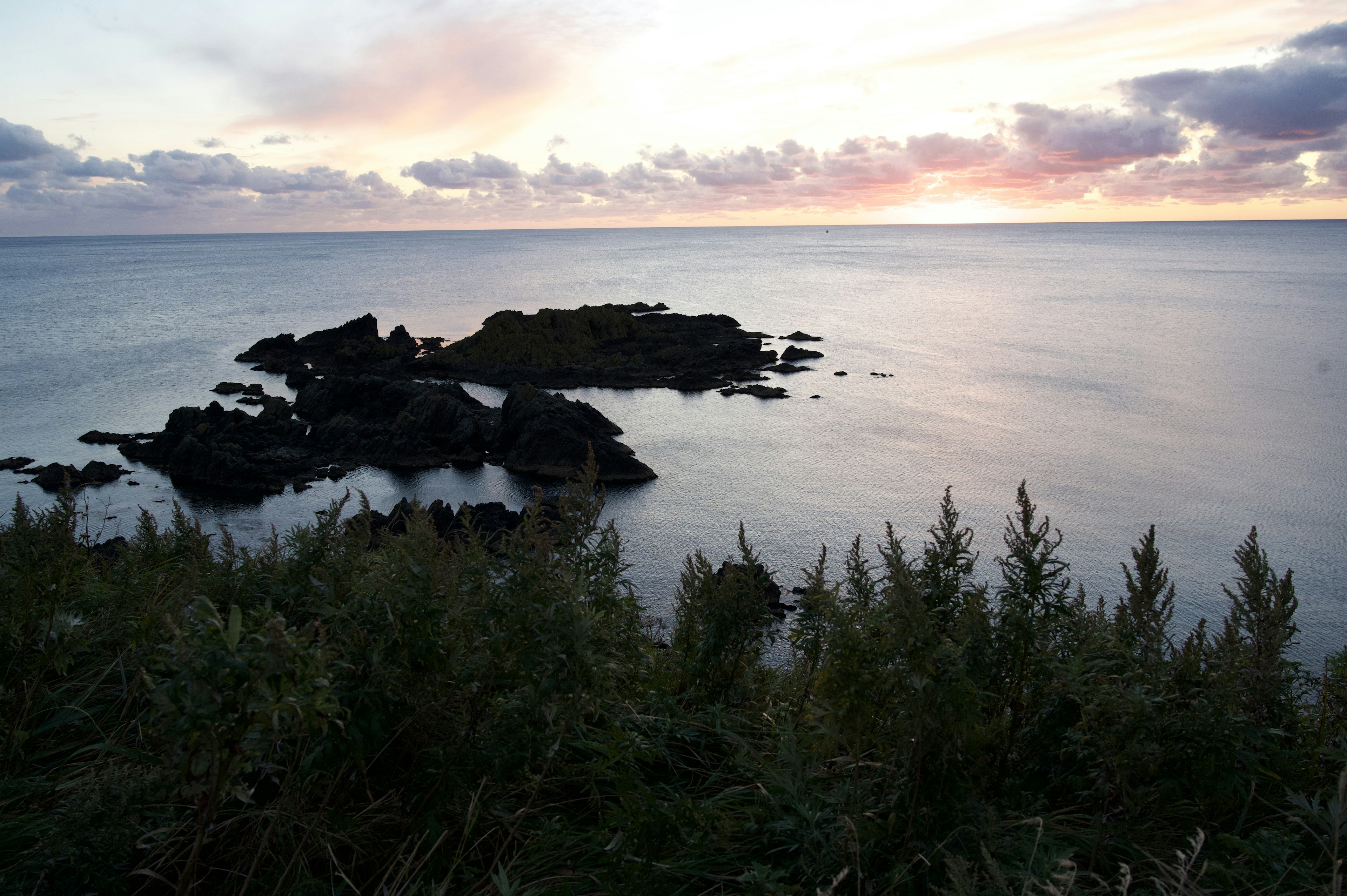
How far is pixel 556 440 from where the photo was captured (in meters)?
32.0

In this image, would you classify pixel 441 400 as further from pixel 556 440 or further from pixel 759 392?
pixel 759 392

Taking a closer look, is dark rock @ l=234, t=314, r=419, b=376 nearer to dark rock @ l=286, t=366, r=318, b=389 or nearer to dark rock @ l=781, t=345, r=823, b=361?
dark rock @ l=286, t=366, r=318, b=389

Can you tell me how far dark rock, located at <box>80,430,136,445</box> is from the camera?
115ft

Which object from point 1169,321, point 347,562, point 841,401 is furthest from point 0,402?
point 1169,321

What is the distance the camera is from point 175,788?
257cm

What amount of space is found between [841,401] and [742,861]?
4100 cm

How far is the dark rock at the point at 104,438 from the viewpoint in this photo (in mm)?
35031

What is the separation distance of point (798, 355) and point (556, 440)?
89.5 ft

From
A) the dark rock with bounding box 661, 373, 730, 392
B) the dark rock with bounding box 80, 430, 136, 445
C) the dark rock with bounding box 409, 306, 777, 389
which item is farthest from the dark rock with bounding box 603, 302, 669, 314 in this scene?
the dark rock with bounding box 80, 430, 136, 445

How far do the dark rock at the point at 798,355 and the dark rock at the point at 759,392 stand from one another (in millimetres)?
8884

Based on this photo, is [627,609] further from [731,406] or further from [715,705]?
[731,406]

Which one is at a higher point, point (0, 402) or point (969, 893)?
point (969, 893)

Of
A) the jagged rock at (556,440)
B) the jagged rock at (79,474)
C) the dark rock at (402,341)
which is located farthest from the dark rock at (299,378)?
the jagged rock at (556,440)

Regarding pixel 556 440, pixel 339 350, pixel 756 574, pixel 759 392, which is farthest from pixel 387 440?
pixel 756 574
